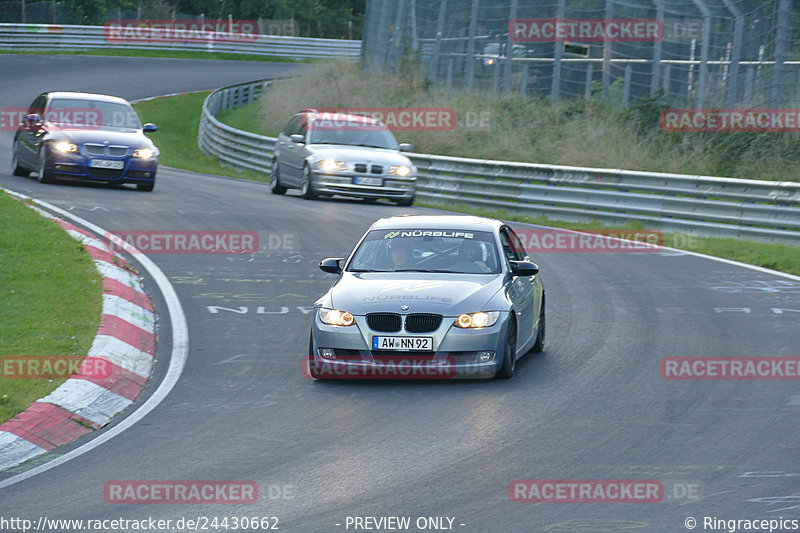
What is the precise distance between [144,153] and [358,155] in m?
4.06

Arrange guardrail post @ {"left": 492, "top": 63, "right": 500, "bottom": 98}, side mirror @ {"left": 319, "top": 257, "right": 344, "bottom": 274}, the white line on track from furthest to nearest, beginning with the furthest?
1. guardrail post @ {"left": 492, "top": 63, "right": 500, "bottom": 98}
2. side mirror @ {"left": 319, "top": 257, "right": 344, "bottom": 274}
3. the white line on track

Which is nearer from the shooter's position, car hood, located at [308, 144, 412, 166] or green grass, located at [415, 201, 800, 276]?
green grass, located at [415, 201, 800, 276]

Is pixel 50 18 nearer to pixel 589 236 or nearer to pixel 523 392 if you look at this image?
pixel 589 236

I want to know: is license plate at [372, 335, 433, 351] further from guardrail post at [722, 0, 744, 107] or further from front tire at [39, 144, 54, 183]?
guardrail post at [722, 0, 744, 107]

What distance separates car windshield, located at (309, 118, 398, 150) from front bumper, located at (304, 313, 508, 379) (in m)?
15.4

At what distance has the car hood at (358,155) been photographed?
24422mm

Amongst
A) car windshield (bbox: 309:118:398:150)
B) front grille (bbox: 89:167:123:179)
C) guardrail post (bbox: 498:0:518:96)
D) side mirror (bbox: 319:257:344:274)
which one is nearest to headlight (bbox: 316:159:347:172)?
car windshield (bbox: 309:118:398:150)

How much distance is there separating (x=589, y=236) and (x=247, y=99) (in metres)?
30.9

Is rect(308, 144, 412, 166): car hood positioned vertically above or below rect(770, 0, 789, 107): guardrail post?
below

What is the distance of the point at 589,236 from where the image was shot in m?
20.8

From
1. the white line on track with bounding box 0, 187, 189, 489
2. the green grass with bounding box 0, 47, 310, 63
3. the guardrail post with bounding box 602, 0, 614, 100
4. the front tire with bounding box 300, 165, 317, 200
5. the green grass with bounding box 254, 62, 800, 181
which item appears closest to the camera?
the white line on track with bounding box 0, 187, 189, 489

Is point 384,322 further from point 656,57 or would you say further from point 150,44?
point 150,44

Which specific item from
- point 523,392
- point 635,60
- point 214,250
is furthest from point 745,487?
point 635,60

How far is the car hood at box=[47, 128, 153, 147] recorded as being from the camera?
22.9m
